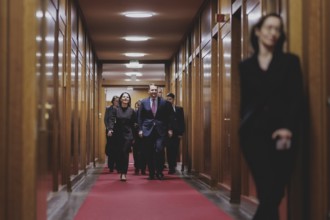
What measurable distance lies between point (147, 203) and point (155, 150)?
3418 mm

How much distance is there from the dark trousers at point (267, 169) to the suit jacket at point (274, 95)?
75mm

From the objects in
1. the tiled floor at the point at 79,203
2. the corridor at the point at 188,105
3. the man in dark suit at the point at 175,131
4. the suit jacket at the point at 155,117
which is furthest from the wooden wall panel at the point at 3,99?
the man in dark suit at the point at 175,131

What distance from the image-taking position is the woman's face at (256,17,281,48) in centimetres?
323

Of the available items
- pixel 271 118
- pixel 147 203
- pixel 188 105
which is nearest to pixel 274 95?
pixel 271 118

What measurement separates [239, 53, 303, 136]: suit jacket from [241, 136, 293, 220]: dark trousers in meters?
0.07

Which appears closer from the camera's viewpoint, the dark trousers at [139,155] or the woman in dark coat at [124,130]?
the woman in dark coat at [124,130]

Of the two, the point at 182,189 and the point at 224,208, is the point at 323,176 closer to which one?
the point at 224,208

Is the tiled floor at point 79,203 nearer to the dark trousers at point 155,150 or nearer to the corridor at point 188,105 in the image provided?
the corridor at point 188,105

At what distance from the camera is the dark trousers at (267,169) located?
3.15 meters

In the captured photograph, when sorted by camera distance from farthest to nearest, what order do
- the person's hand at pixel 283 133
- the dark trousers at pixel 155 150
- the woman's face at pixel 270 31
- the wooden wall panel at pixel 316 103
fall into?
the dark trousers at pixel 155 150 < the wooden wall panel at pixel 316 103 < the woman's face at pixel 270 31 < the person's hand at pixel 283 133

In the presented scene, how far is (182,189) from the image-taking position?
839 cm

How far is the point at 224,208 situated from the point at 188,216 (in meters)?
0.72

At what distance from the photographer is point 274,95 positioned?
3.18 m

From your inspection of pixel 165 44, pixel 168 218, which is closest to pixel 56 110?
pixel 168 218
